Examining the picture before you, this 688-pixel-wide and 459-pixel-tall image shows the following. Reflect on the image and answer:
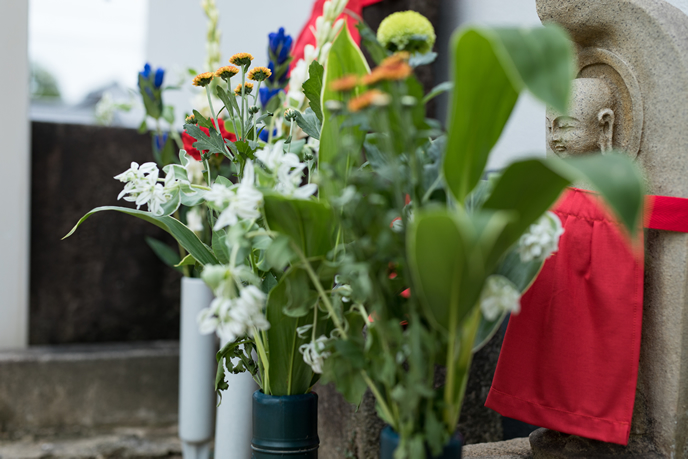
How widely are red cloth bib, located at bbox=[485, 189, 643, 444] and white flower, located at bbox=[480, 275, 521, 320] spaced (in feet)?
1.05

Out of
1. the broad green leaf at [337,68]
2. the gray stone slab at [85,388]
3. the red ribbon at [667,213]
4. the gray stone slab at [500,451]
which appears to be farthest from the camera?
the gray stone slab at [85,388]

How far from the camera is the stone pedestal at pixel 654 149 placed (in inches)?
27.3

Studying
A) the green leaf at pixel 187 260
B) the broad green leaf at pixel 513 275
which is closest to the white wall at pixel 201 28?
the green leaf at pixel 187 260

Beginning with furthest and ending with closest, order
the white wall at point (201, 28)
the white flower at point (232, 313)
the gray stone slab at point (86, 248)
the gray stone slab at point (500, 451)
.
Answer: the white wall at point (201, 28), the gray stone slab at point (86, 248), the gray stone slab at point (500, 451), the white flower at point (232, 313)

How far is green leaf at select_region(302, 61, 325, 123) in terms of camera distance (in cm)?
63

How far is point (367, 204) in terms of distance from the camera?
448mm

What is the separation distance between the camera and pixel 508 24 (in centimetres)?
119

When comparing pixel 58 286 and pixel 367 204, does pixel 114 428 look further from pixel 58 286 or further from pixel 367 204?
pixel 367 204

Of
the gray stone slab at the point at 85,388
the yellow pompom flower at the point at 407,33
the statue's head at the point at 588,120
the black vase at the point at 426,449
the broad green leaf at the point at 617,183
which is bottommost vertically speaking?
the gray stone slab at the point at 85,388

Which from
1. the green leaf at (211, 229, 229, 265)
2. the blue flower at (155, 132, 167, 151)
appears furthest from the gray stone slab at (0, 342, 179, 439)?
the green leaf at (211, 229, 229, 265)

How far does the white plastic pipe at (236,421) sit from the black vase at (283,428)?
316 mm

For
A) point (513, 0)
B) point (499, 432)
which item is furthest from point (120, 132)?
point (499, 432)

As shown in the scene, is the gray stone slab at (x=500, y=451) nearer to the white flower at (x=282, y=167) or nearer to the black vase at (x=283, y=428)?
the black vase at (x=283, y=428)

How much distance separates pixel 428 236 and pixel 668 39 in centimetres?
50
